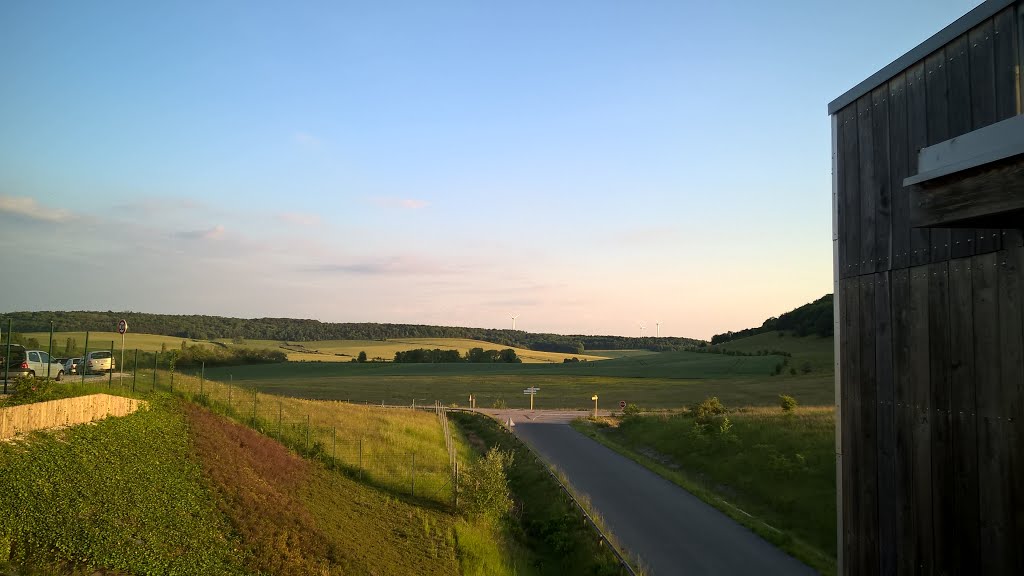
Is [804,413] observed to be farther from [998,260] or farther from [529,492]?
[998,260]

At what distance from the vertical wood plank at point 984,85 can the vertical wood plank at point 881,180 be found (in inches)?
40.6

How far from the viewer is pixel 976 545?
5.34 m

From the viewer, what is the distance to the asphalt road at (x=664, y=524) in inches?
614

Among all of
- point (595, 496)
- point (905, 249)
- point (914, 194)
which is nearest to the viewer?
point (914, 194)

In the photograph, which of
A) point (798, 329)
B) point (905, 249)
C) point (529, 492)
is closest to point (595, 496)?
point (529, 492)

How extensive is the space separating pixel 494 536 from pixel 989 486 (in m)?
15.8

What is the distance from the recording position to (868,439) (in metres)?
6.78

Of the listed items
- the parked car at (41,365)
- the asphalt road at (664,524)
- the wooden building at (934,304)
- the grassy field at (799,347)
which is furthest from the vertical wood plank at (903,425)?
the grassy field at (799,347)

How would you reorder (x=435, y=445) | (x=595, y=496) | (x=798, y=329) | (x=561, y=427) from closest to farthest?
1. (x=595, y=496)
2. (x=435, y=445)
3. (x=561, y=427)
4. (x=798, y=329)

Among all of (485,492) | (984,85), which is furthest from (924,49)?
(485,492)

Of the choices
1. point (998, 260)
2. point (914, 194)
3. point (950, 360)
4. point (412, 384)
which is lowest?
point (412, 384)

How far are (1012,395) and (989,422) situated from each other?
312 millimetres

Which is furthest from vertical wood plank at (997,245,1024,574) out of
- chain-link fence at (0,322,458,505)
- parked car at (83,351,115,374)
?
parked car at (83,351,115,374)

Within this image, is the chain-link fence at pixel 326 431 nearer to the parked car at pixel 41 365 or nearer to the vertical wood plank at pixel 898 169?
the parked car at pixel 41 365
